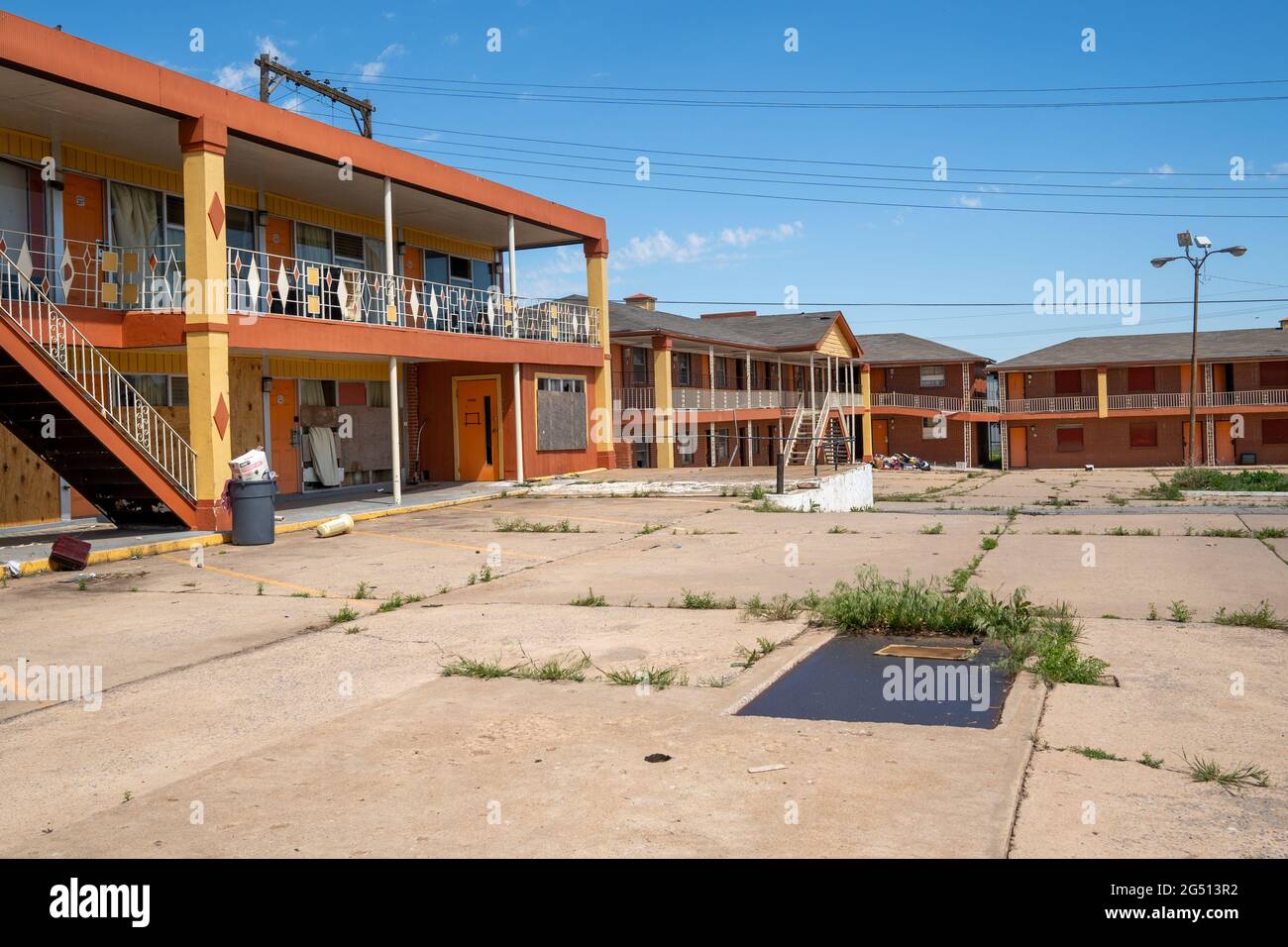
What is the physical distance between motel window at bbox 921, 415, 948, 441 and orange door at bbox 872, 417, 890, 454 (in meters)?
2.01

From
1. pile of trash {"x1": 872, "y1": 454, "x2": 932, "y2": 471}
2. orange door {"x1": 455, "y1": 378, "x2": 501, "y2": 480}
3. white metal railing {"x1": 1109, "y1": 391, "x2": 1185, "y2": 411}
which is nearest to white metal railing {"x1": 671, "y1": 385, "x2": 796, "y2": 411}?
orange door {"x1": 455, "y1": 378, "x2": 501, "y2": 480}

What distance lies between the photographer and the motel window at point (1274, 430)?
184ft

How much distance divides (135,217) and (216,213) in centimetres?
384

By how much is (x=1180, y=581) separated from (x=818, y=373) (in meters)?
44.3

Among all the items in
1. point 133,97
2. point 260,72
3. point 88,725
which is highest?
point 260,72

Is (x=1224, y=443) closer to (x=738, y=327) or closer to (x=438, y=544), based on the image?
(x=738, y=327)

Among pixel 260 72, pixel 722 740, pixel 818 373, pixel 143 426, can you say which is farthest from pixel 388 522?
pixel 818 373

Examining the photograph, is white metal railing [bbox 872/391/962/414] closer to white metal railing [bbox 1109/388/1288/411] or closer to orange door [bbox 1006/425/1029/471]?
orange door [bbox 1006/425/1029/471]

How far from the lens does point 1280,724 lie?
5.57 metres

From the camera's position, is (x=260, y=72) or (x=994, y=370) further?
(x=994, y=370)

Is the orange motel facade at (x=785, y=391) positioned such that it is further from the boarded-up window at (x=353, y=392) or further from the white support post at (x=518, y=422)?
the boarded-up window at (x=353, y=392)

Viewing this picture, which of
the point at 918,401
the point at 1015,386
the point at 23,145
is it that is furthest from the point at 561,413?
the point at 1015,386

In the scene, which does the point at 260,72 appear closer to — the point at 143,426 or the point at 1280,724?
the point at 143,426
